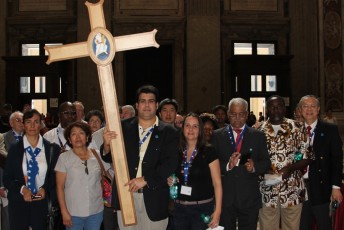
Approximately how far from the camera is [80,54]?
15.2 ft

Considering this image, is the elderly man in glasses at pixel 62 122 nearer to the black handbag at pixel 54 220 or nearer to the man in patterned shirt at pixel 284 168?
the black handbag at pixel 54 220

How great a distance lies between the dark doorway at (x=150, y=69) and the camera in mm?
18203

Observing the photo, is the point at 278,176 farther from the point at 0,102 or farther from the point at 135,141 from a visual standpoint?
the point at 0,102

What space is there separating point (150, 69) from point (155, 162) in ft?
47.3

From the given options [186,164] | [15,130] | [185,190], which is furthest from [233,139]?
[15,130]

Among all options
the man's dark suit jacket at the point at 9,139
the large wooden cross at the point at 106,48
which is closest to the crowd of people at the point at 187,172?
the large wooden cross at the point at 106,48

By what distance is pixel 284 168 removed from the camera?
5434 millimetres

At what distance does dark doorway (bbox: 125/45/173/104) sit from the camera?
18203 millimetres

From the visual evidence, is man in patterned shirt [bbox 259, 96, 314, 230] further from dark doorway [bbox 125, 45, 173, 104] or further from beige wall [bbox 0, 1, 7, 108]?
beige wall [bbox 0, 1, 7, 108]

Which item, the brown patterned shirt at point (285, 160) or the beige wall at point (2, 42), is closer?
the brown patterned shirt at point (285, 160)

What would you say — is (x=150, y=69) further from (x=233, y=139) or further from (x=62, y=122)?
(x=233, y=139)

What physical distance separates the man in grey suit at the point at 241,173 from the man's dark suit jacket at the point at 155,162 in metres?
0.95

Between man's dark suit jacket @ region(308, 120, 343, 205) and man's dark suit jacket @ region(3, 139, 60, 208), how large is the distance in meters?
3.23

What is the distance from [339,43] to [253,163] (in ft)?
44.8
